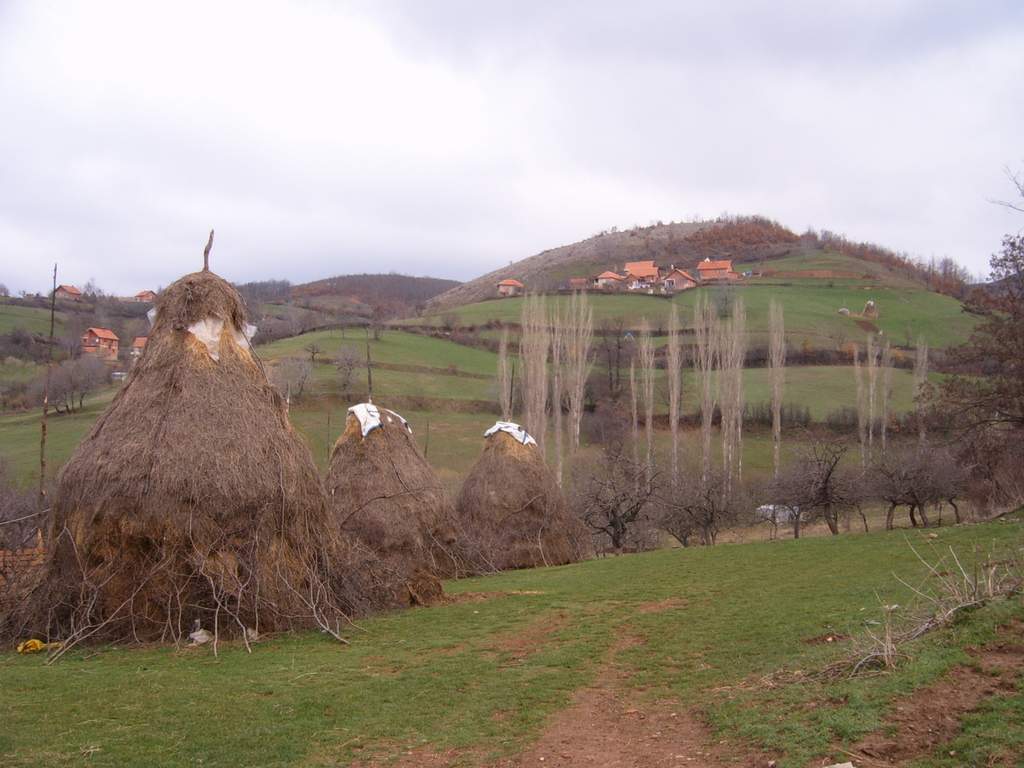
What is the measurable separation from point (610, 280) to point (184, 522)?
93.6m

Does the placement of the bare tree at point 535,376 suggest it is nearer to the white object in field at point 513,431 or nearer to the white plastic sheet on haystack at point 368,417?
the white object in field at point 513,431

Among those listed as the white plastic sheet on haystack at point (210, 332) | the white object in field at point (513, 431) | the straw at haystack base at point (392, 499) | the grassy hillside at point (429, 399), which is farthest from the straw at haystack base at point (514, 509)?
the grassy hillside at point (429, 399)

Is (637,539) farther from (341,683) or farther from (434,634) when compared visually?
(341,683)

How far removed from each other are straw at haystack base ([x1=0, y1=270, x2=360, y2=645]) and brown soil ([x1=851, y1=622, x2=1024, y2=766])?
9190mm

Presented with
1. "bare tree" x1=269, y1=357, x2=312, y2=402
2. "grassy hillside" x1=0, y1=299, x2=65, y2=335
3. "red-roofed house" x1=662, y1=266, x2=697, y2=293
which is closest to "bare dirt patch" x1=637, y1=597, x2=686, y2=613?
"bare tree" x1=269, y1=357, x2=312, y2=402

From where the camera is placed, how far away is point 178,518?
1277 cm

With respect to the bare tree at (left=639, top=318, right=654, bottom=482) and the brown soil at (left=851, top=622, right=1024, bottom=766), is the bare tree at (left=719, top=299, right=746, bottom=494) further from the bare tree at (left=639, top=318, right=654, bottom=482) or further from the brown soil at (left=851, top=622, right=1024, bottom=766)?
the brown soil at (left=851, top=622, right=1024, bottom=766)

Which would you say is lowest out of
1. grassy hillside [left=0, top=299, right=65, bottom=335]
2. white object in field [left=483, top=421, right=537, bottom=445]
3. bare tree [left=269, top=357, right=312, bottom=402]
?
white object in field [left=483, top=421, right=537, bottom=445]

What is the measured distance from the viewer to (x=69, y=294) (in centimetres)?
9144

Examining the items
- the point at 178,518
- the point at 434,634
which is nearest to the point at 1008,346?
the point at 434,634

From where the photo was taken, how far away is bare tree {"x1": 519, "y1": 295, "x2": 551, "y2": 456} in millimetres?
46688

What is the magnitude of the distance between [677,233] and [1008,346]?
116079mm

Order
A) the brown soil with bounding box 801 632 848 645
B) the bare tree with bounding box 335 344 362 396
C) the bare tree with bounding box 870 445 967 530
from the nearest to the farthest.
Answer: the brown soil with bounding box 801 632 848 645
the bare tree with bounding box 870 445 967 530
the bare tree with bounding box 335 344 362 396

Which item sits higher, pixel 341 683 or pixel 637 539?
pixel 341 683
